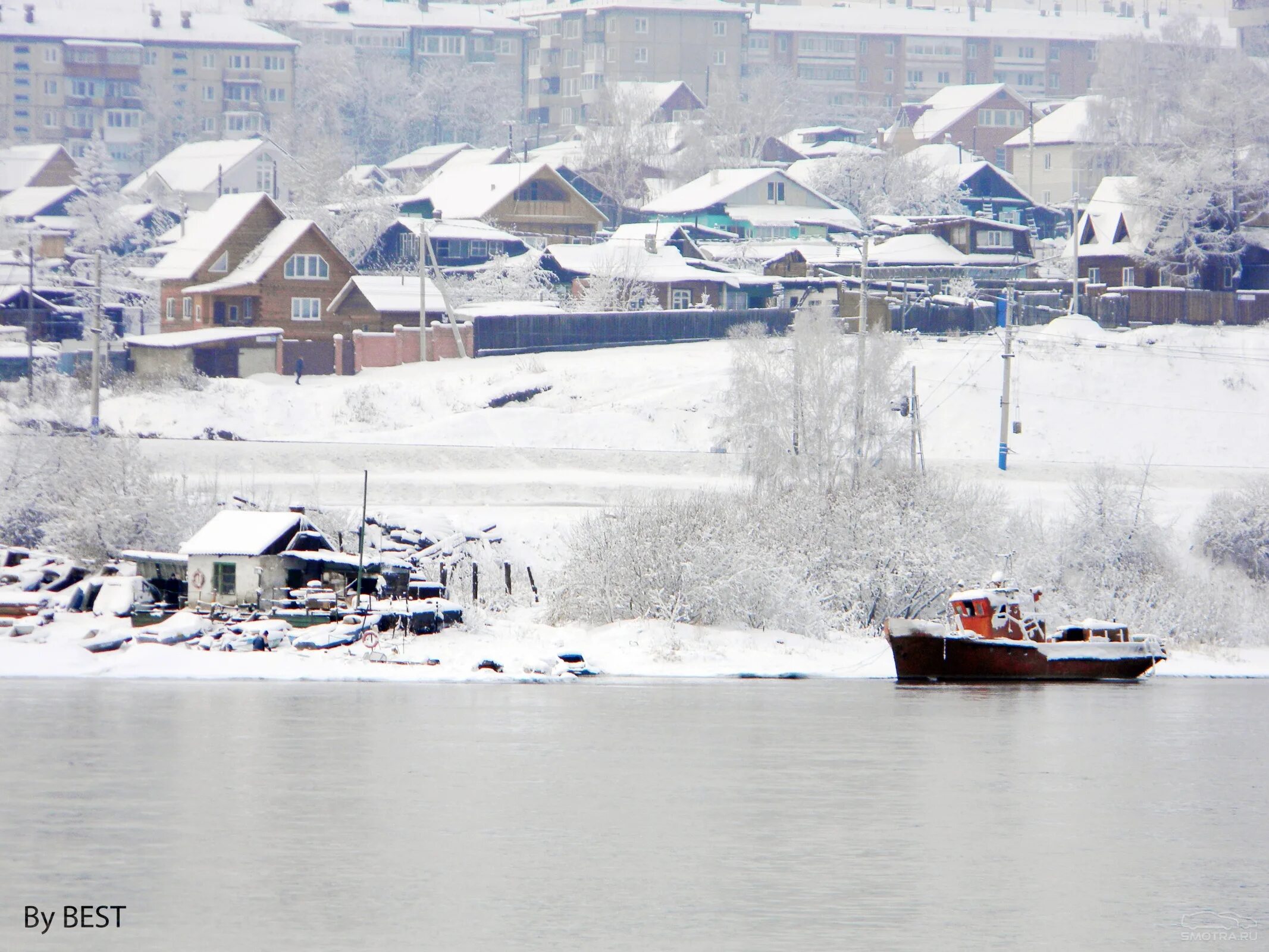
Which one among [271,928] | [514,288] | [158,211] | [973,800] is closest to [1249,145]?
[514,288]

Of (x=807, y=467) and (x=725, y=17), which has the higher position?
(x=725, y=17)

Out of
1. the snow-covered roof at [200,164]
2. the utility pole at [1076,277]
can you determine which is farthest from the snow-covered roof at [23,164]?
the utility pole at [1076,277]

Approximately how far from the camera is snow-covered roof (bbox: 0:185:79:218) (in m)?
93.3

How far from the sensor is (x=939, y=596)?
132ft

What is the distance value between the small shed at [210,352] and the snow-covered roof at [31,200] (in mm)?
33712

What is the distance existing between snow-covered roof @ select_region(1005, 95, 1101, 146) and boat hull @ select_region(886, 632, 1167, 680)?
7711 centimetres

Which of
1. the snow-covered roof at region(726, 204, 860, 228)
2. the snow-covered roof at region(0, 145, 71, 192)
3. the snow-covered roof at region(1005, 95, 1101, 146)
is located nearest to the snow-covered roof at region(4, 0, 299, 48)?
the snow-covered roof at region(0, 145, 71, 192)

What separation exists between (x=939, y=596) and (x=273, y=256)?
35.9 metres

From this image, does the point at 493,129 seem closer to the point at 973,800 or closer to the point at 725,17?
the point at 725,17

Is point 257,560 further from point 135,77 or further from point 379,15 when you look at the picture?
point 379,15

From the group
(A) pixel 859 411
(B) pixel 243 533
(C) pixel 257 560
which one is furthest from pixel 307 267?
(C) pixel 257 560

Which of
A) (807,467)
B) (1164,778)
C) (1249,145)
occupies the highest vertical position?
(1249,145)

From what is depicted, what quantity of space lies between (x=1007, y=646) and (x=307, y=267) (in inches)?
1496

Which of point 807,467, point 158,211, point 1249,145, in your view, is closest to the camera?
point 807,467
